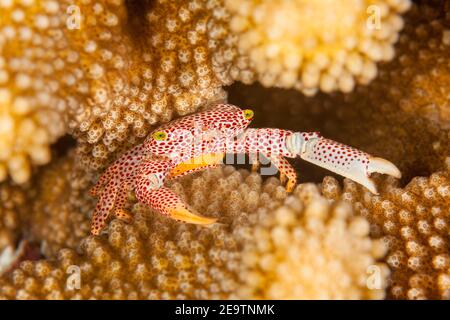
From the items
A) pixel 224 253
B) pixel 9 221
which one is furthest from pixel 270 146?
pixel 9 221

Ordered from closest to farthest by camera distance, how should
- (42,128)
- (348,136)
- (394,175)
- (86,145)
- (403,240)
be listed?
(42,128) < (403,240) < (394,175) < (86,145) < (348,136)

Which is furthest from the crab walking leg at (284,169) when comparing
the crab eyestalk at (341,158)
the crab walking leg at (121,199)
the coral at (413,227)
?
the crab walking leg at (121,199)

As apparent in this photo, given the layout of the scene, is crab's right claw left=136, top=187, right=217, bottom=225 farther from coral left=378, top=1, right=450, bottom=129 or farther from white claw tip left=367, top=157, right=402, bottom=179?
coral left=378, top=1, right=450, bottom=129

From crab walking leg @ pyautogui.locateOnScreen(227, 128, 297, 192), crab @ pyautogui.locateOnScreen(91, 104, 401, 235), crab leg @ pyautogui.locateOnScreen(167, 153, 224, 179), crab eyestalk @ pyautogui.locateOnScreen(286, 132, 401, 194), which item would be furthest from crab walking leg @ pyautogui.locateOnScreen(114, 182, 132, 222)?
crab eyestalk @ pyautogui.locateOnScreen(286, 132, 401, 194)

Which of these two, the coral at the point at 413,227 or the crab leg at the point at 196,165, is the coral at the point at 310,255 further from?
the crab leg at the point at 196,165
